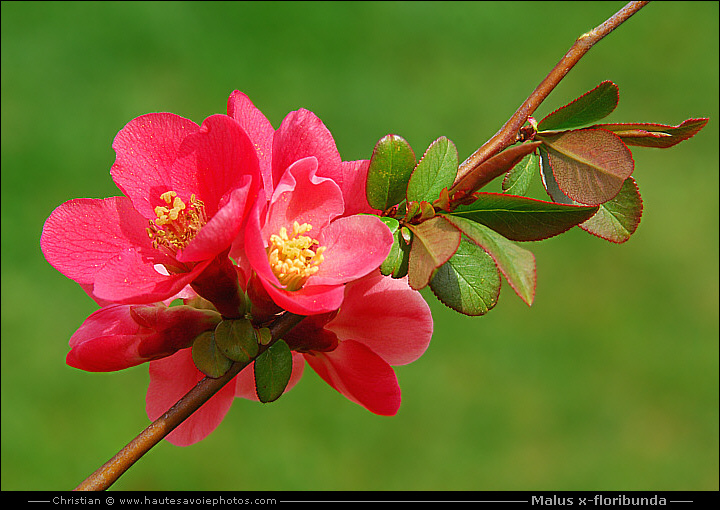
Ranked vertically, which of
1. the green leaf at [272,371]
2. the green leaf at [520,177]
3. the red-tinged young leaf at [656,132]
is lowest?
the green leaf at [272,371]

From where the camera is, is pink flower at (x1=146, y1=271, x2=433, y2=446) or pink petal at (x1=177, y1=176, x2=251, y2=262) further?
pink flower at (x1=146, y1=271, x2=433, y2=446)

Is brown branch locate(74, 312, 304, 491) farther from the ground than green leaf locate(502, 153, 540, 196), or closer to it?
closer to it

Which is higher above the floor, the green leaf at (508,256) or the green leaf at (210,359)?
the green leaf at (508,256)

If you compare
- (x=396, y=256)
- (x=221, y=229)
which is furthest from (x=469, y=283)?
(x=221, y=229)

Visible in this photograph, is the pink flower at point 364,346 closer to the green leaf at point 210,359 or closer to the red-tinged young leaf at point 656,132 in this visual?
the green leaf at point 210,359

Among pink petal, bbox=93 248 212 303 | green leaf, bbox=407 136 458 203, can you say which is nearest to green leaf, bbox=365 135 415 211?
green leaf, bbox=407 136 458 203

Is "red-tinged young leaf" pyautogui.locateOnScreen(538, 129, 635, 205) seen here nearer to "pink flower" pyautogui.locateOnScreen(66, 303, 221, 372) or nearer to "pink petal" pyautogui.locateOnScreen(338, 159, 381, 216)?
"pink petal" pyautogui.locateOnScreen(338, 159, 381, 216)

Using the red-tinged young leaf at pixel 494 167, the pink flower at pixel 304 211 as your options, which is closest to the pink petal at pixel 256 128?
Answer: the pink flower at pixel 304 211
